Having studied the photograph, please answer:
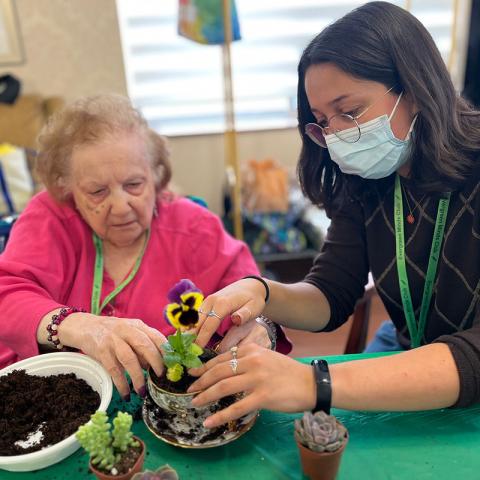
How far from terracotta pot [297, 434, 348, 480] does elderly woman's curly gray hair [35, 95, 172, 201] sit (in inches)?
38.9

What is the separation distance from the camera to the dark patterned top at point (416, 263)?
112 centimetres

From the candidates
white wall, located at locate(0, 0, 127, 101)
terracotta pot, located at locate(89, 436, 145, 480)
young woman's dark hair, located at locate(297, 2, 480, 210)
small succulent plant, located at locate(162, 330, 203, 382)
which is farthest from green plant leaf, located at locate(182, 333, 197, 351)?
white wall, located at locate(0, 0, 127, 101)

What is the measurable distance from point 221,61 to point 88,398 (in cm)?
333

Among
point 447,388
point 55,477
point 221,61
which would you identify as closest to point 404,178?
point 447,388

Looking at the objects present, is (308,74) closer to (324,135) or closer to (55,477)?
(324,135)

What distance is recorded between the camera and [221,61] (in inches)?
148

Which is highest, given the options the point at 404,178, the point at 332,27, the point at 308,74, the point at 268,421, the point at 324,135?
the point at 332,27

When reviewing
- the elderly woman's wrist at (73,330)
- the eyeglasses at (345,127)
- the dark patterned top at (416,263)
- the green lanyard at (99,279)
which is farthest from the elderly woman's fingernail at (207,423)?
the eyeglasses at (345,127)

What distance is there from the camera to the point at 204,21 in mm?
2914

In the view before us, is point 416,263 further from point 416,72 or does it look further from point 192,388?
point 192,388

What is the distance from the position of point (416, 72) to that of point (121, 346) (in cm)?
92

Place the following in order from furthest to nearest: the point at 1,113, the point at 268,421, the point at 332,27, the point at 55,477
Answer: the point at 1,113 < the point at 332,27 < the point at 268,421 < the point at 55,477

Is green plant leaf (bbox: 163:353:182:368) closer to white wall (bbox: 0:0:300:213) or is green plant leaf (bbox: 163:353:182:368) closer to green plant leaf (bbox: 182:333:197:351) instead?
green plant leaf (bbox: 182:333:197:351)

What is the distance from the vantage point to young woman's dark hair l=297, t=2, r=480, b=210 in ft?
3.52
